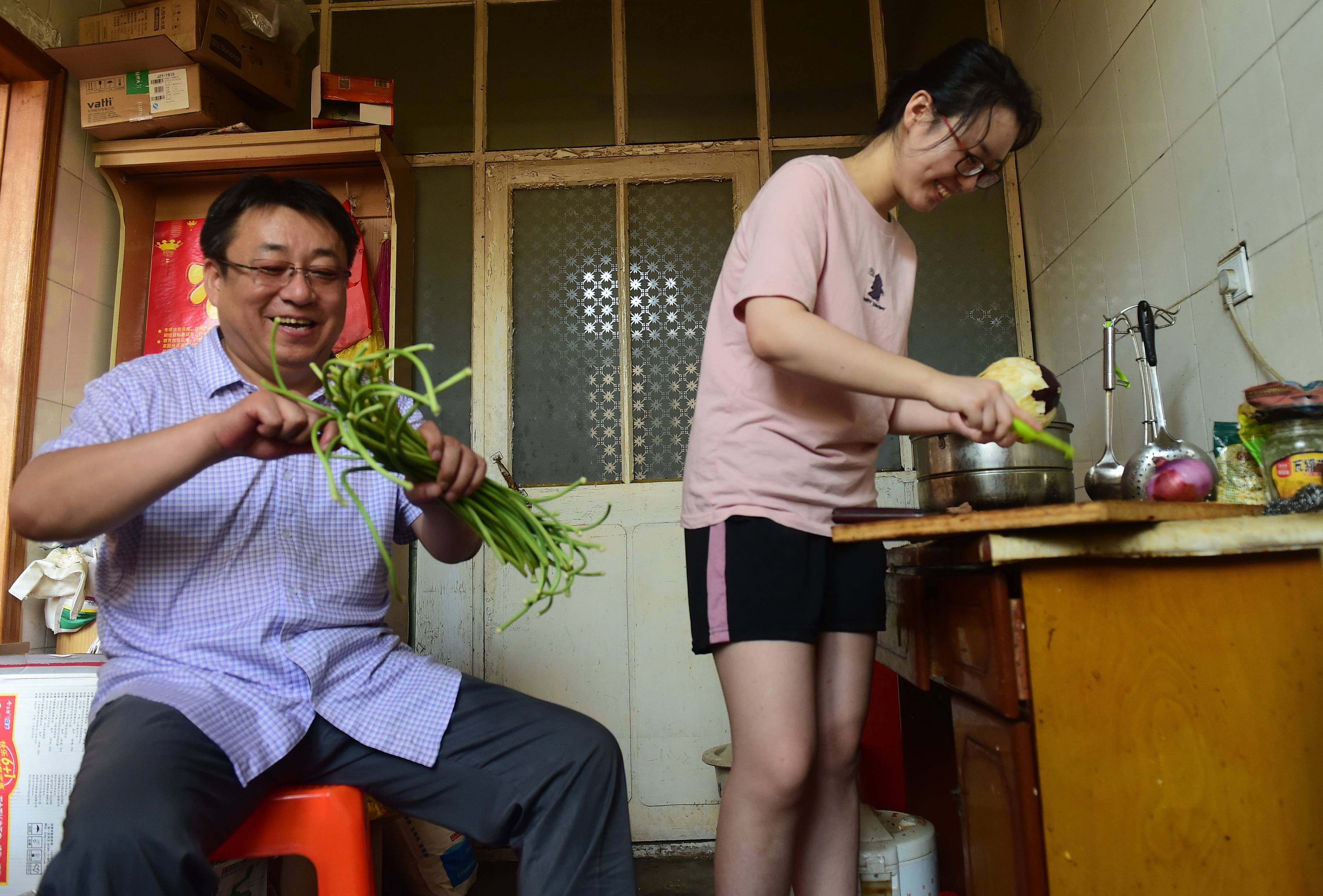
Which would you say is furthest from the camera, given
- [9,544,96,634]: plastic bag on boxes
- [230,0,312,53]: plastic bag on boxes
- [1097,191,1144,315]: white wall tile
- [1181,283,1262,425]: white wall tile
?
[230,0,312,53]: plastic bag on boxes

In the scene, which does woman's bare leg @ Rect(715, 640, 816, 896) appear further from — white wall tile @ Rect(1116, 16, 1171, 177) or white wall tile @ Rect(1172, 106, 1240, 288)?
white wall tile @ Rect(1116, 16, 1171, 177)

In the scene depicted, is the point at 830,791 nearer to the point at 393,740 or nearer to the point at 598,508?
the point at 393,740

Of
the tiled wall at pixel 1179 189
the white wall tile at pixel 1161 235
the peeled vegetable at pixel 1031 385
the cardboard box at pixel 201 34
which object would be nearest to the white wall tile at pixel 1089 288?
the tiled wall at pixel 1179 189

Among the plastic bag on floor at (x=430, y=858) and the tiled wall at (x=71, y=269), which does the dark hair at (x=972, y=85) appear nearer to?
the plastic bag on floor at (x=430, y=858)

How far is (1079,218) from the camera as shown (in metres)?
2.25

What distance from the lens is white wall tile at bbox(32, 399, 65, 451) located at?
7.06ft

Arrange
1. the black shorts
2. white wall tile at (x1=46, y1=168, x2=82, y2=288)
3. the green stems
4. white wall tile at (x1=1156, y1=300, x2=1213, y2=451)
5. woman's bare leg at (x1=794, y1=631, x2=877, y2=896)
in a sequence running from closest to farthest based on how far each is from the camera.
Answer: the green stems
the black shorts
woman's bare leg at (x1=794, y1=631, x2=877, y2=896)
white wall tile at (x1=1156, y1=300, x2=1213, y2=451)
white wall tile at (x1=46, y1=168, x2=82, y2=288)

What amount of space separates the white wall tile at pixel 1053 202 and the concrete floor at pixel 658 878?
6.55 ft

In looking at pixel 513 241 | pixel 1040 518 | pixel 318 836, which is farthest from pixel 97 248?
pixel 1040 518

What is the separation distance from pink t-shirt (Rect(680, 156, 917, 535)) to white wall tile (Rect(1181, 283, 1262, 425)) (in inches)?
30.0

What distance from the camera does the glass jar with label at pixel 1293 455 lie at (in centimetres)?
115

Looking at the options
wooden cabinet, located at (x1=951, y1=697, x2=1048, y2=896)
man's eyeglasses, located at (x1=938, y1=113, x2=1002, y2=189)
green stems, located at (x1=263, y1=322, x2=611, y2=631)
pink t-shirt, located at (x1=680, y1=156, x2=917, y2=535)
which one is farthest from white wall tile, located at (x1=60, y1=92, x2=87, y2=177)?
wooden cabinet, located at (x1=951, y1=697, x2=1048, y2=896)

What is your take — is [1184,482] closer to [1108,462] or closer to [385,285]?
[1108,462]

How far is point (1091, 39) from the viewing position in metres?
2.16
